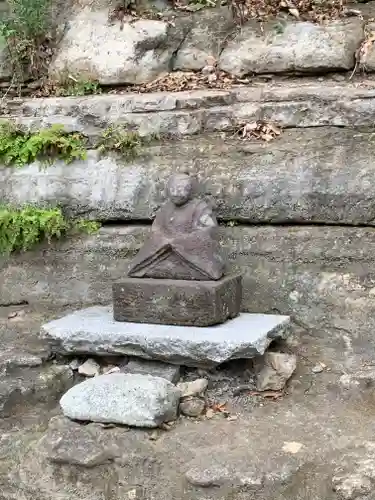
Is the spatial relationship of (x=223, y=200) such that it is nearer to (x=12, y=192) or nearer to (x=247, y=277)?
(x=247, y=277)

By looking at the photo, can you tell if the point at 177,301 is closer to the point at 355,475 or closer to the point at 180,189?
the point at 180,189

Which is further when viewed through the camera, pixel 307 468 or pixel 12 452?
pixel 12 452

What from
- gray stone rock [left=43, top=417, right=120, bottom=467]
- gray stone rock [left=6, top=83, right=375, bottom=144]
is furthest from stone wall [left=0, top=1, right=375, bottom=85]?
gray stone rock [left=43, top=417, right=120, bottom=467]

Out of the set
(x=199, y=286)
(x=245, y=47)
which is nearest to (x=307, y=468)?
(x=199, y=286)

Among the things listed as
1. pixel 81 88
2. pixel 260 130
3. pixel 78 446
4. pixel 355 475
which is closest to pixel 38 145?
pixel 81 88

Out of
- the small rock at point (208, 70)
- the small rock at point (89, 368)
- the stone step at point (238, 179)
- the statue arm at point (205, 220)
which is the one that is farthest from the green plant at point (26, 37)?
the small rock at point (89, 368)

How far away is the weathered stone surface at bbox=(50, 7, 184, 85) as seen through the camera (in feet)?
24.5

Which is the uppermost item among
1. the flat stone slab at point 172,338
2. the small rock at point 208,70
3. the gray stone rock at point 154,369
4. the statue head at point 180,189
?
the small rock at point 208,70

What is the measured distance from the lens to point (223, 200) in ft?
19.7

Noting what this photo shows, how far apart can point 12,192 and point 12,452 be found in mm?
2850

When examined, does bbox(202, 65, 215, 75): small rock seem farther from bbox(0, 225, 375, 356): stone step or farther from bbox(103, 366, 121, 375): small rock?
bbox(103, 366, 121, 375): small rock

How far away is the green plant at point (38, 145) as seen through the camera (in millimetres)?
6562

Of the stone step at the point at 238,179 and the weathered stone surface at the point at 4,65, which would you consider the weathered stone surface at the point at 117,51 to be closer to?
the weathered stone surface at the point at 4,65

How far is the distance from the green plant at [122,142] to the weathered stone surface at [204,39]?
1433mm
